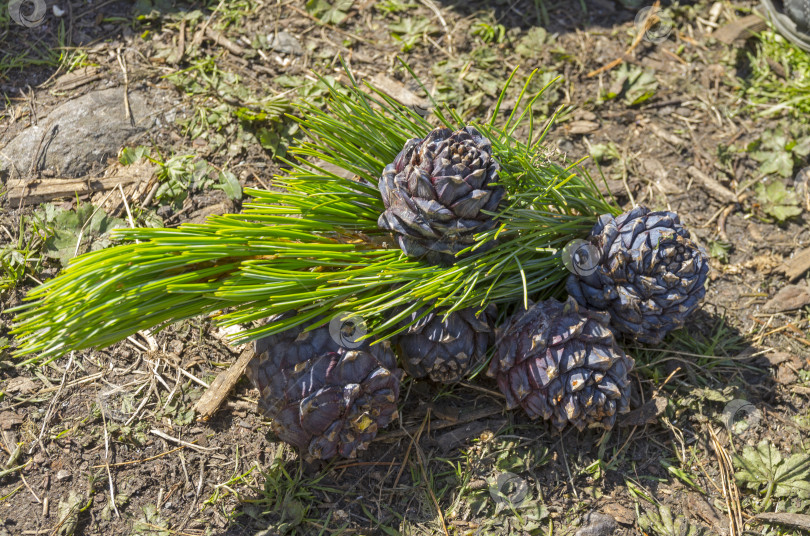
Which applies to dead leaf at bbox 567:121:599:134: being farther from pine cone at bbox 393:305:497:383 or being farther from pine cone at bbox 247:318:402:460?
pine cone at bbox 247:318:402:460

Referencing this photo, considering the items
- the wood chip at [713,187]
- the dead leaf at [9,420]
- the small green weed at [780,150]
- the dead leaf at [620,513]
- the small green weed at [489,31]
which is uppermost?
the small green weed at [489,31]

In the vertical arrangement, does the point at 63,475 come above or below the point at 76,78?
below

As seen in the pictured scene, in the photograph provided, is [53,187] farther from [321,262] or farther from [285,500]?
[285,500]

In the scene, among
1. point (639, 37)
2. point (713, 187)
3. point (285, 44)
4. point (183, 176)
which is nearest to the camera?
point (183, 176)

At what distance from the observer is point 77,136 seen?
2.47 metres

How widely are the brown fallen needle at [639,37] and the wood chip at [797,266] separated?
1.15 meters

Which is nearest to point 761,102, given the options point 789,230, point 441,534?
point 789,230

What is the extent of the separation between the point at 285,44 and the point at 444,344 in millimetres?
1733

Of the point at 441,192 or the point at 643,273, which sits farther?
the point at 643,273

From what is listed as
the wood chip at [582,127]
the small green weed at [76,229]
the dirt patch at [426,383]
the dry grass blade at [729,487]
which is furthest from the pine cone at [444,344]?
the small green weed at [76,229]

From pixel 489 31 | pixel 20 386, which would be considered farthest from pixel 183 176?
pixel 489 31

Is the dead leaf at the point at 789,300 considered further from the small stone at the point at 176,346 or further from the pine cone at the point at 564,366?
the small stone at the point at 176,346

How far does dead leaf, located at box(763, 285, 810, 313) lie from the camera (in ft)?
7.47

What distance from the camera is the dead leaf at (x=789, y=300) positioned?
2.28m
